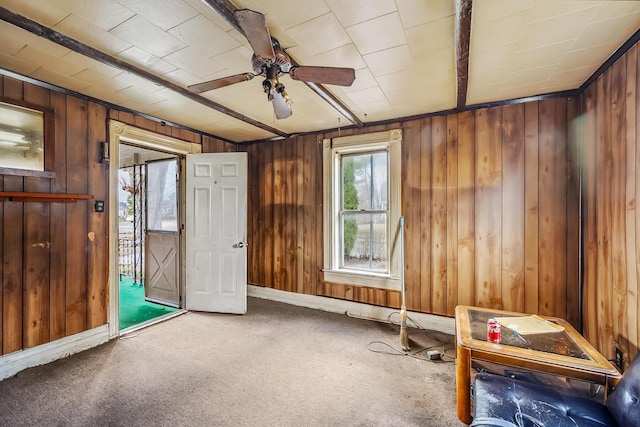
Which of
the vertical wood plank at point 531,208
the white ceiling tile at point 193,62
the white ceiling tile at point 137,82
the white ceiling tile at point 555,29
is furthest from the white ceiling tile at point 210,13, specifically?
the vertical wood plank at point 531,208

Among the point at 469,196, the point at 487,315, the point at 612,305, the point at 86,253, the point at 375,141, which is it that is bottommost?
the point at 487,315

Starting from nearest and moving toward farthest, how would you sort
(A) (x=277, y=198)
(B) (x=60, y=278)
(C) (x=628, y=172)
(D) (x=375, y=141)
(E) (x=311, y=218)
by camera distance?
(C) (x=628, y=172), (B) (x=60, y=278), (D) (x=375, y=141), (E) (x=311, y=218), (A) (x=277, y=198)

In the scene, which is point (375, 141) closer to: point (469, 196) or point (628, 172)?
point (469, 196)

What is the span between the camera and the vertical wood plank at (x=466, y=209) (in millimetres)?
2959

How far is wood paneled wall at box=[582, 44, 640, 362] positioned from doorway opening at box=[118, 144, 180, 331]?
14.5 feet

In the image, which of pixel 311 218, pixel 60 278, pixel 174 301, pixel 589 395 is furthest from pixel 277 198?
pixel 589 395

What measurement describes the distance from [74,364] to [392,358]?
2784 millimetres

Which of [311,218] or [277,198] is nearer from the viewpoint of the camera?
[311,218]

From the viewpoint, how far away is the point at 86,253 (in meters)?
2.71

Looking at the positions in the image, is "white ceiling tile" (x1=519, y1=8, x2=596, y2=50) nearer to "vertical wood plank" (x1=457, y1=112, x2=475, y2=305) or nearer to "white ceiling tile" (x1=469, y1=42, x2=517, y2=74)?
"white ceiling tile" (x1=469, y1=42, x2=517, y2=74)

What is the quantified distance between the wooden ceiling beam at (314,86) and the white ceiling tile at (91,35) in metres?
0.81

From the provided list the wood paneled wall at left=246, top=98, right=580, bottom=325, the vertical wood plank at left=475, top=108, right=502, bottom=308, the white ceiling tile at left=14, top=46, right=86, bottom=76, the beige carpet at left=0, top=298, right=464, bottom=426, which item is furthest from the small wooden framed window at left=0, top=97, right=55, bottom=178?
the vertical wood plank at left=475, top=108, right=502, bottom=308

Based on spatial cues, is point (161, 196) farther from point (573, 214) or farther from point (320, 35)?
point (573, 214)

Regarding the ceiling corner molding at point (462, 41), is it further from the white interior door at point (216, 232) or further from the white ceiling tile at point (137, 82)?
the white interior door at point (216, 232)
